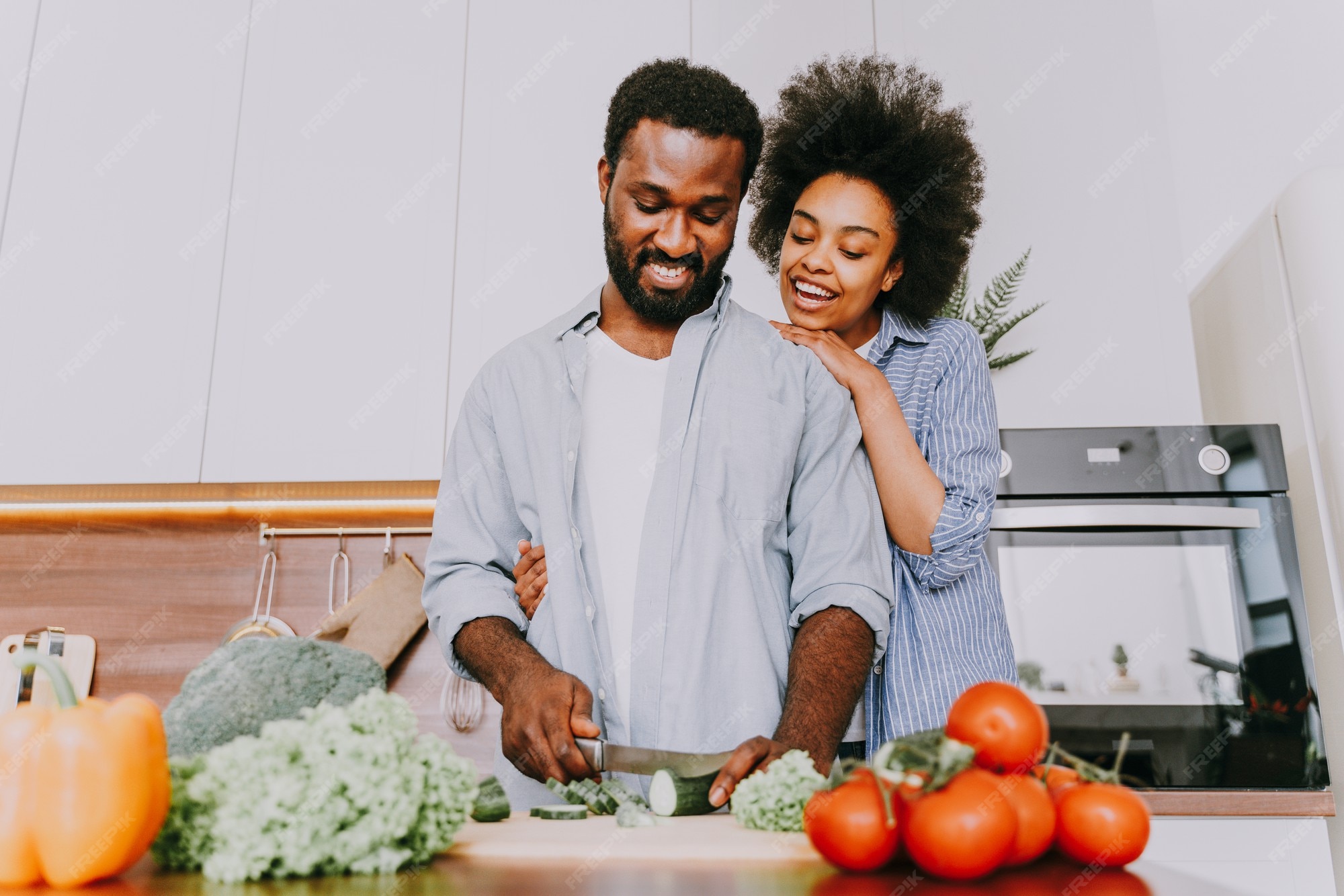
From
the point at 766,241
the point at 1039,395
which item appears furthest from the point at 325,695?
the point at 1039,395

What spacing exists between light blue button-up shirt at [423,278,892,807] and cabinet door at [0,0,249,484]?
1.26m

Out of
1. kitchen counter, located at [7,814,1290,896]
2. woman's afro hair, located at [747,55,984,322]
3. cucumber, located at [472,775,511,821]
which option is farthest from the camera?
woman's afro hair, located at [747,55,984,322]

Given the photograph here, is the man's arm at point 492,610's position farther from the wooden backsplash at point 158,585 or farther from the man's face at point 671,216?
the wooden backsplash at point 158,585

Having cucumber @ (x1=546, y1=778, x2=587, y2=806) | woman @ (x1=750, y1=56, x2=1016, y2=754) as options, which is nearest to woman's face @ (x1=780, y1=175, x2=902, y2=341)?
woman @ (x1=750, y1=56, x2=1016, y2=754)

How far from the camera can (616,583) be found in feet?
3.80

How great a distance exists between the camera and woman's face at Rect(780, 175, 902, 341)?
134cm

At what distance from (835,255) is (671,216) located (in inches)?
9.9

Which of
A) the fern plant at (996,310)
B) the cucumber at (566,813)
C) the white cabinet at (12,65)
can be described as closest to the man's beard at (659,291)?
the cucumber at (566,813)

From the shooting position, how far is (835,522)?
1.15 m

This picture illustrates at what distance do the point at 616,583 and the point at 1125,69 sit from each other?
172 centimetres

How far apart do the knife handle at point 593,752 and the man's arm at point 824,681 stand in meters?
0.17

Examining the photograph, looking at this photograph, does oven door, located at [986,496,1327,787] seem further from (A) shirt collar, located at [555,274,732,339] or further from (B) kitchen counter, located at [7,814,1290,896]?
(B) kitchen counter, located at [7,814,1290,896]

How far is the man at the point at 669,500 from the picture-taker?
43.3 inches

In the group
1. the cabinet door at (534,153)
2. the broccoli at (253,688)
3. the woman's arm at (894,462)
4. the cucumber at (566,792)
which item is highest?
the cabinet door at (534,153)
